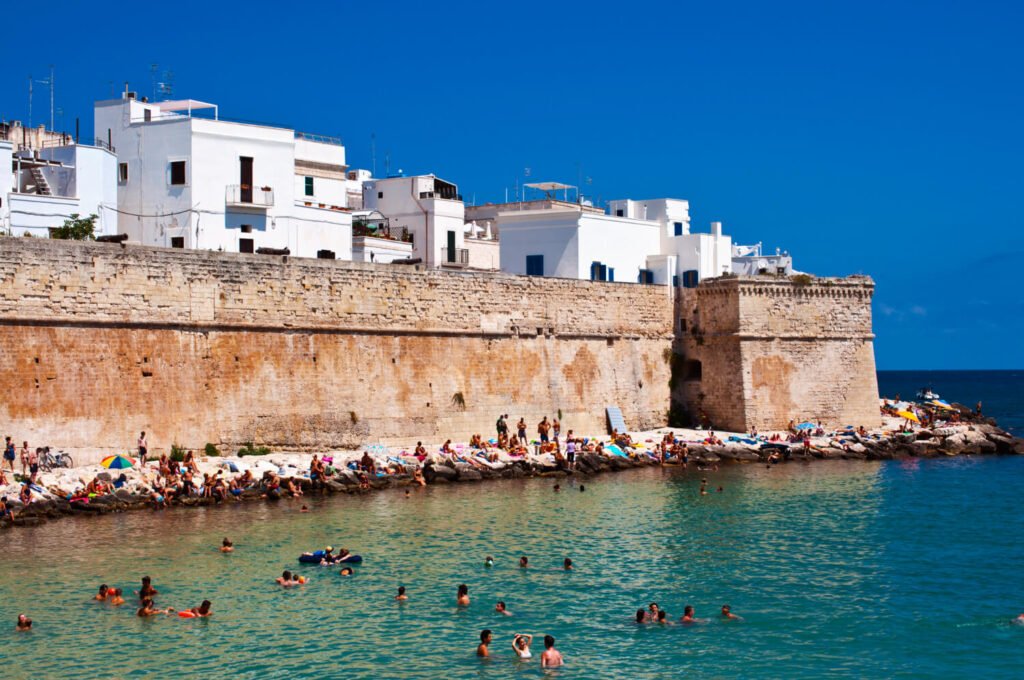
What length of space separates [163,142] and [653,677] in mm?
21257

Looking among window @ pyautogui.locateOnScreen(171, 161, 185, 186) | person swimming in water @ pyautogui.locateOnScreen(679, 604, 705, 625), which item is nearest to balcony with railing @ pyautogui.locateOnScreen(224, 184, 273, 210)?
window @ pyautogui.locateOnScreen(171, 161, 185, 186)

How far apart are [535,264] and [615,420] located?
24.3 ft

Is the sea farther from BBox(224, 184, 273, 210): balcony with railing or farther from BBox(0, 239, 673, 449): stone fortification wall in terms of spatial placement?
BBox(224, 184, 273, 210): balcony with railing

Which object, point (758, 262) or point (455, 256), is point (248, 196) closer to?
point (455, 256)

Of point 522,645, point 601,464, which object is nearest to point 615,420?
point 601,464

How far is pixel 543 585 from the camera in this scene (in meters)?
18.4

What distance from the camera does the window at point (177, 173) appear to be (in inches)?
1219

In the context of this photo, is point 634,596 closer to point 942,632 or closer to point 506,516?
point 942,632

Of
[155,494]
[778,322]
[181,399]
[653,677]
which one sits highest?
[778,322]

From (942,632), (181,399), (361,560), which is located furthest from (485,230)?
(942,632)

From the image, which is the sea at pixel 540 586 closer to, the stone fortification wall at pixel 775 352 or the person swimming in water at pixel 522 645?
the person swimming in water at pixel 522 645

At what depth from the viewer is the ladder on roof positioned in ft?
109

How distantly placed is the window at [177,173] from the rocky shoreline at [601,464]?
8.45 metres

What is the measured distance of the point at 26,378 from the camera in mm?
23188
